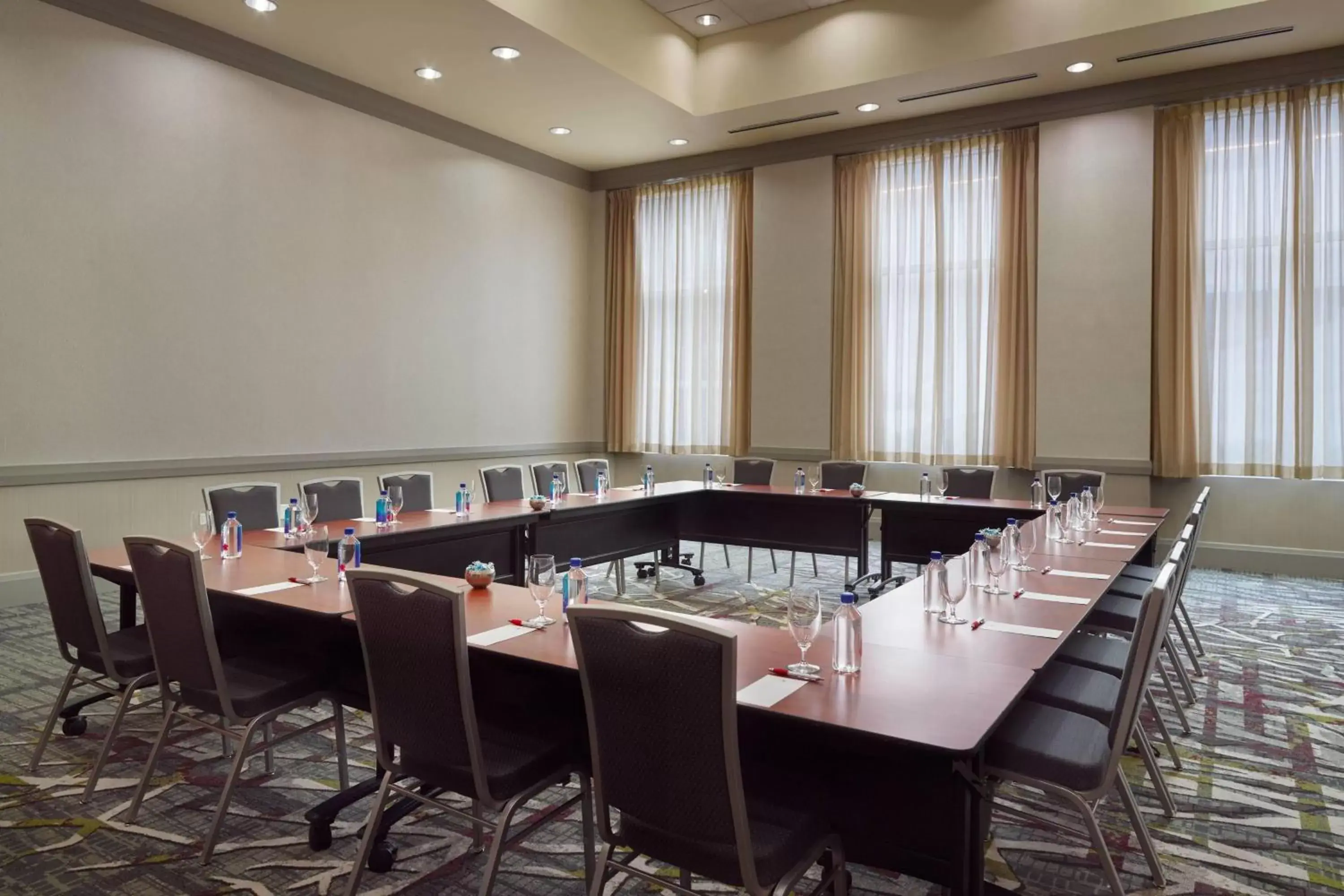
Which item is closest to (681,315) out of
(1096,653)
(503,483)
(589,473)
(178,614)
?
(589,473)

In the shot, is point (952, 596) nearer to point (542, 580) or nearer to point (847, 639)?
point (847, 639)

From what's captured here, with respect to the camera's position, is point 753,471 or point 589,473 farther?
point 753,471

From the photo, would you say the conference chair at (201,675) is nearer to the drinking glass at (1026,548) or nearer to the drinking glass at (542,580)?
the drinking glass at (542,580)

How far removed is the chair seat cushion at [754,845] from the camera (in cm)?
174

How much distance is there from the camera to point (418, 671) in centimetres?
217

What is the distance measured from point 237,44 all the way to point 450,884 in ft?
21.0

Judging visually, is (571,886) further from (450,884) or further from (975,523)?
(975,523)

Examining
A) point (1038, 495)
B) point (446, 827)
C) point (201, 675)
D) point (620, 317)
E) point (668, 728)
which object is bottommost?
point (446, 827)

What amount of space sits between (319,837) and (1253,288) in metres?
7.62

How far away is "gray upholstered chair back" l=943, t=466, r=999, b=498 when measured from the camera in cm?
654

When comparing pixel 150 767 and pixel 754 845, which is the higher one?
pixel 754 845

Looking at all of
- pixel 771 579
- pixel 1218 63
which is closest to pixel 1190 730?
pixel 771 579

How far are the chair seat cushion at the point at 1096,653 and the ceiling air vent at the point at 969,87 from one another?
5299 mm

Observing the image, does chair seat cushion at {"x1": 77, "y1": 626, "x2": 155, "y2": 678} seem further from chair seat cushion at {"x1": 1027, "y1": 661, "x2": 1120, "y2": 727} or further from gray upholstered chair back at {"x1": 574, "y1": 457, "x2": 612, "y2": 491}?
gray upholstered chair back at {"x1": 574, "y1": 457, "x2": 612, "y2": 491}
